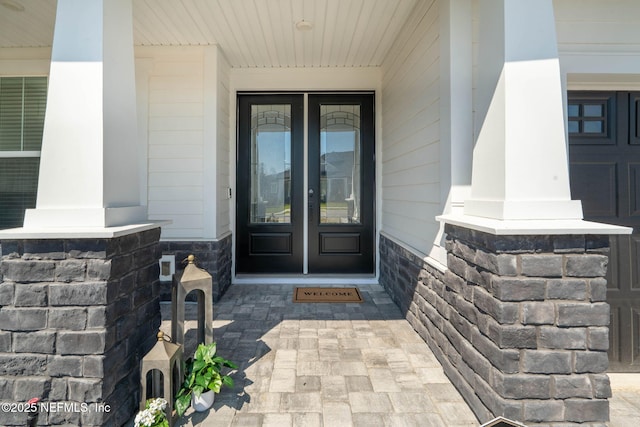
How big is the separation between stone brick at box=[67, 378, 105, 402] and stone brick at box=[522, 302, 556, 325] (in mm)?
1963

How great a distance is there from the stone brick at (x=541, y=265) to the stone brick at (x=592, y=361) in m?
0.37

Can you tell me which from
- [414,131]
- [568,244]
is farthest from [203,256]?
[568,244]

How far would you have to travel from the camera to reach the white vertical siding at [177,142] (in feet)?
11.8

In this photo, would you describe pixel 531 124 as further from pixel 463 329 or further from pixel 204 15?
pixel 204 15

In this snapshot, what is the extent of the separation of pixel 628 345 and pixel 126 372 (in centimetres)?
314

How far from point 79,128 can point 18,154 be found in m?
2.65

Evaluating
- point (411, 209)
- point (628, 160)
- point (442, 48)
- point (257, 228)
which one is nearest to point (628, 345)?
point (628, 160)

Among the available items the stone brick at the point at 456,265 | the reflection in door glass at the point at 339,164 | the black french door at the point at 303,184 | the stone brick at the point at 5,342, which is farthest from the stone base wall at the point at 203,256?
the stone brick at the point at 456,265

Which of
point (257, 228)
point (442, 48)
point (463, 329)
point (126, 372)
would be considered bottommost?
point (126, 372)

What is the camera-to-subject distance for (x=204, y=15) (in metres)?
2.96

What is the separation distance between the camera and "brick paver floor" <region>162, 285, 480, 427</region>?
178cm

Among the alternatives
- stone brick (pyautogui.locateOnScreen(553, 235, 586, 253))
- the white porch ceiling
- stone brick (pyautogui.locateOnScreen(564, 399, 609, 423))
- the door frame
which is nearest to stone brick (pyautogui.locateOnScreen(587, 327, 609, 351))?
stone brick (pyautogui.locateOnScreen(564, 399, 609, 423))

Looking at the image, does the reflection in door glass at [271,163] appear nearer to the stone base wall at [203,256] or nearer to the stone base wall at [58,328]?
the stone base wall at [203,256]

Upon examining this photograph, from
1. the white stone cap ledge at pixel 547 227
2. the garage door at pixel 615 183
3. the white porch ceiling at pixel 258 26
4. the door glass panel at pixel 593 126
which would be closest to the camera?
the white stone cap ledge at pixel 547 227
